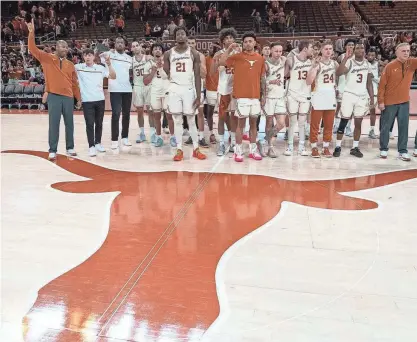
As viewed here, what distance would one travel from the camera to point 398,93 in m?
5.55

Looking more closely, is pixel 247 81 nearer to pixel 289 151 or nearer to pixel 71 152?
pixel 289 151

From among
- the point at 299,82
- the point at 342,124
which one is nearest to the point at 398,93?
the point at 342,124

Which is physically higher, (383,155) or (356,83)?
(356,83)

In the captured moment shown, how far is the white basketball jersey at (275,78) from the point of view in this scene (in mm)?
5590

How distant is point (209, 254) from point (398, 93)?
12.9ft

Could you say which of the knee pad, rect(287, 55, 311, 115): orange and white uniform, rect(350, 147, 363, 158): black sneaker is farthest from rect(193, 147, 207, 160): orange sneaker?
rect(350, 147, 363, 158): black sneaker

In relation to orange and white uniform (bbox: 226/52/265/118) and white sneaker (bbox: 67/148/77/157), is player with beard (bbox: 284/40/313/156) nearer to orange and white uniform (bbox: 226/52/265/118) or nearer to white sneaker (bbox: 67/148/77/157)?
orange and white uniform (bbox: 226/52/265/118)

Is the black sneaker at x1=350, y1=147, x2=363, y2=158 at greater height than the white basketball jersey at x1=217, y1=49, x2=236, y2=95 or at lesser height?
lesser

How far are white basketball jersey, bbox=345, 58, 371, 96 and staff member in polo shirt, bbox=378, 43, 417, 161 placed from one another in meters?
0.22

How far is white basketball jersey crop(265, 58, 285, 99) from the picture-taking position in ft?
18.3

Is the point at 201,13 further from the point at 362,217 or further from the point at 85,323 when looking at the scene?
the point at 85,323

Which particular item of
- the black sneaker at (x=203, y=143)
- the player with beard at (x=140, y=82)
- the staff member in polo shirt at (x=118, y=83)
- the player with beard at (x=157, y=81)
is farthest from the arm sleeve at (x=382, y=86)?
the staff member in polo shirt at (x=118, y=83)

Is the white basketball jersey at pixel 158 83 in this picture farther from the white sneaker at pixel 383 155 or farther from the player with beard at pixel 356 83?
the white sneaker at pixel 383 155

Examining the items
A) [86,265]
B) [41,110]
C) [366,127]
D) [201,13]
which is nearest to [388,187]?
[86,265]
